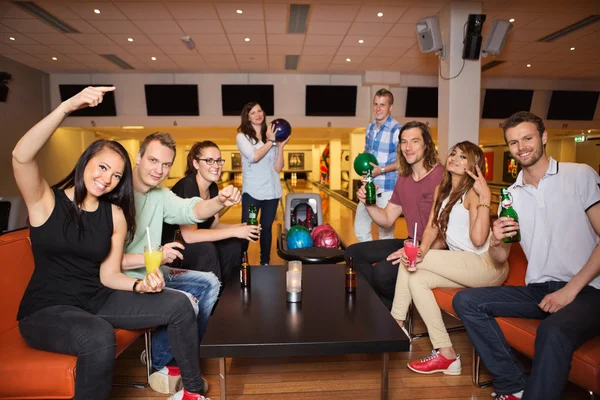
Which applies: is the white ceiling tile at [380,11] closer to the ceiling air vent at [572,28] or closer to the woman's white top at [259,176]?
the ceiling air vent at [572,28]

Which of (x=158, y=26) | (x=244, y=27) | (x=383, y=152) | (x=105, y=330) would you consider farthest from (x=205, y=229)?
(x=158, y=26)

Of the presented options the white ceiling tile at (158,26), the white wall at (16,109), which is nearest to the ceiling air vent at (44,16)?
the white ceiling tile at (158,26)

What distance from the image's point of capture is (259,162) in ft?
10.8

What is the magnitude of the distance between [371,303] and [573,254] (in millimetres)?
793

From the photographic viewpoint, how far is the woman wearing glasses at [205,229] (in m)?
2.27

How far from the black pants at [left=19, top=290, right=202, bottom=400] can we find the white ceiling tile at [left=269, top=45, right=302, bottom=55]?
5.27 metres

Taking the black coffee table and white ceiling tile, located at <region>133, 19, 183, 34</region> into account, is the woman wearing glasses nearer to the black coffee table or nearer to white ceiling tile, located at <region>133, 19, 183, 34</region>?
the black coffee table

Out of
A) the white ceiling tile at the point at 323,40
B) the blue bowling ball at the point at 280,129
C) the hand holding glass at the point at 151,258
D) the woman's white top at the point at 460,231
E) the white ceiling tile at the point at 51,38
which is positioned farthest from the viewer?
the white ceiling tile at the point at 323,40

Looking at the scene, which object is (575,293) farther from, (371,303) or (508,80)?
(508,80)

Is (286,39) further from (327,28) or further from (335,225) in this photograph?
(335,225)

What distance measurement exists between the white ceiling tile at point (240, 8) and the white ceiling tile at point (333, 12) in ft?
1.97

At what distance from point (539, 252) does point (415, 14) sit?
156 inches

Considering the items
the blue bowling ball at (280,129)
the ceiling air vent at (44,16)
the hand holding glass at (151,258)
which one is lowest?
the hand holding glass at (151,258)

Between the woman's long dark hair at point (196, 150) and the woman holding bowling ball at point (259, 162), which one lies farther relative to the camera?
the woman holding bowling ball at point (259, 162)
